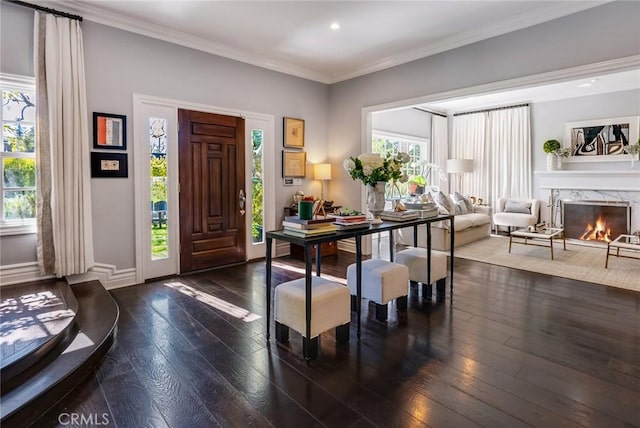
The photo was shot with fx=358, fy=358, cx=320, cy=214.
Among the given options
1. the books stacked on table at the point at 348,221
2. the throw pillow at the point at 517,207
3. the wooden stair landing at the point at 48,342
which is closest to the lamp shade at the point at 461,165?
the throw pillow at the point at 517,207

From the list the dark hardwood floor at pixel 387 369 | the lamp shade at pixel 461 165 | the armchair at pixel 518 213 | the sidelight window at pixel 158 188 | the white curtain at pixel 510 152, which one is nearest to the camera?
the dark hardwood floor at pixel 387 369

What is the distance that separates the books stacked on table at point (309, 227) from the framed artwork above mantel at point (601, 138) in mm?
6763

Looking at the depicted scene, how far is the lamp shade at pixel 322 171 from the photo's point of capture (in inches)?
231

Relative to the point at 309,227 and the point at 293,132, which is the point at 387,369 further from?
the point at 293,132

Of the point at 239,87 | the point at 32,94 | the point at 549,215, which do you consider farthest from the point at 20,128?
the point at 549,215

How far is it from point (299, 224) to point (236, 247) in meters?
2.81

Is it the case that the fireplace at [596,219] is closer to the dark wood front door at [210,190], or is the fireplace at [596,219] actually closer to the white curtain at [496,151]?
the white curtain at [496,151]

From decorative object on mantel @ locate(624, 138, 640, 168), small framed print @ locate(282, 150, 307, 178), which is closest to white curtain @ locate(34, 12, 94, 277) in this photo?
small framed print @ locate(282, 150, 307, 178)

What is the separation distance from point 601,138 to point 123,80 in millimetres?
7959

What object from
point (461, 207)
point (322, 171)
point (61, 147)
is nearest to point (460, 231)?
point (461, 207)

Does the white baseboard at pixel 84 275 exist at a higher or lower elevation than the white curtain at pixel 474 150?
lower

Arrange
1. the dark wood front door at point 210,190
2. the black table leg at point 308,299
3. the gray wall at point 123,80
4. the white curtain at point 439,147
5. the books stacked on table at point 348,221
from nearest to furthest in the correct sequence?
the black table leg at point 308,299, the books stacked on table at point 348,221, the gray wall at point 123,80, the dark wood front door at point 210,190, the white curtain at point 439,147

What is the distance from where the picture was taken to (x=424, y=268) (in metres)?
3.57

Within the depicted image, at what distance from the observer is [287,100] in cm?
557
